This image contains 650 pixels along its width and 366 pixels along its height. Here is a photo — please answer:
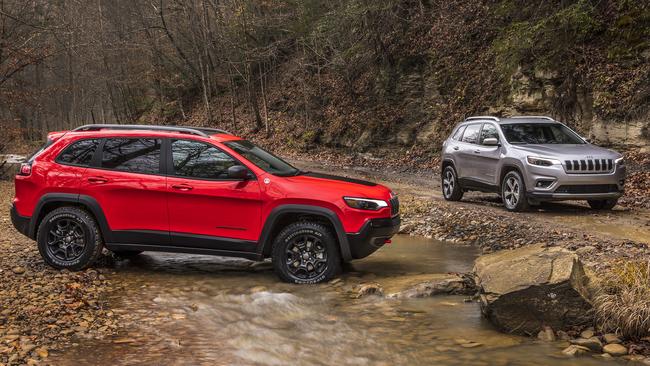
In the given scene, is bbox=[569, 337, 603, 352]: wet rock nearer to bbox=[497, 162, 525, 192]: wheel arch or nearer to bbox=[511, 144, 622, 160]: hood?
bbox=[511, 144, 622, 160]: hood

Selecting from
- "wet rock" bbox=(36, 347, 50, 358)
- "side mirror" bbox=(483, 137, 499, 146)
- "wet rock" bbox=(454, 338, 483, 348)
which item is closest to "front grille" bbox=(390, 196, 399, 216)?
"wet rock" bbox=(454, 338, 483, 348)

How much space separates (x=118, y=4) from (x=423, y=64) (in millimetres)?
26924

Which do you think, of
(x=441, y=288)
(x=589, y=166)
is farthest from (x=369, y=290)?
(x=589, y=166)

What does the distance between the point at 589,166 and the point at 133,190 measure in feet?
25.7

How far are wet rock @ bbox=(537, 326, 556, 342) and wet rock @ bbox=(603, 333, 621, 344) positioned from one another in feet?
1.43

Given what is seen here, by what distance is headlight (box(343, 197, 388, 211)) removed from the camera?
720 centimetres

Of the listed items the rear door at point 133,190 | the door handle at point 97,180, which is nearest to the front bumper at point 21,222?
the rear door at point 133,190

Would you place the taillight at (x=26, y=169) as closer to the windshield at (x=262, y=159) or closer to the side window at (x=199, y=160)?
the side window at (x=199, y=160)

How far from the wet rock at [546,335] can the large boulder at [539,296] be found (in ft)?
0.14

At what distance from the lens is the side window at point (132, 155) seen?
25.2ft

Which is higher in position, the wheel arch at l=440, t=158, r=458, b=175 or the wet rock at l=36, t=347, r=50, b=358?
the wheel arch at l=440, t=158, r=458, b=175

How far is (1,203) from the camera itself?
15297 millimetres

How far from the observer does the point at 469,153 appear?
43.4 ft

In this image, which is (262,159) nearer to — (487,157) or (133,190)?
(133,190)
